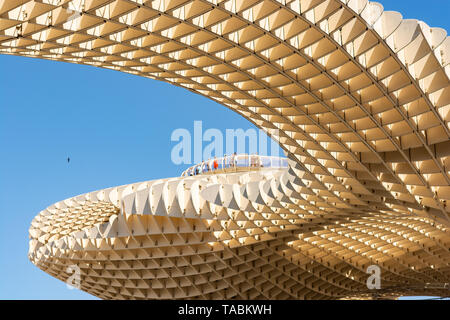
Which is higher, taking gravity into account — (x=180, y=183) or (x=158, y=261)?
(x=180, y=183)

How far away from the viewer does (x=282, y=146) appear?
141 feet

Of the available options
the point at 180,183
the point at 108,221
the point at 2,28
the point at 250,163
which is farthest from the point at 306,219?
the point at 2,28

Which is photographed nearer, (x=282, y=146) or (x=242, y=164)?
(x=282, y=146)

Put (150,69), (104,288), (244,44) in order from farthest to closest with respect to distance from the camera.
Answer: (104,288)
(150,69)
(244,44)

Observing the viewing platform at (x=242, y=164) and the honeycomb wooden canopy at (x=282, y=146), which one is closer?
the honeycomb wooden canopy at (x=282, y=146)

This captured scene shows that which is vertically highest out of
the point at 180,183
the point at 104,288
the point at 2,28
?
the point at 2,28

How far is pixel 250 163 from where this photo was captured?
68938mm

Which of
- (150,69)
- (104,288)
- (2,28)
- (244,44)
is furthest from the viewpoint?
(104,288)

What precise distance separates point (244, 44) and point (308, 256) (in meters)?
41.4

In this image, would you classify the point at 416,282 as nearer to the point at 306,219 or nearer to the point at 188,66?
the point at 306,219

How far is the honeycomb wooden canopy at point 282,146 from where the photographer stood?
86.9 ft

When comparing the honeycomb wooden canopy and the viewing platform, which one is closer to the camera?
the honeycomb wooden canopy

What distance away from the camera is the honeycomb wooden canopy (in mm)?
26484

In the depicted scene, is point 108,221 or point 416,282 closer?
point 108,221
